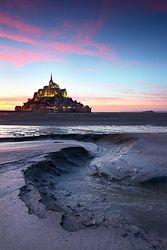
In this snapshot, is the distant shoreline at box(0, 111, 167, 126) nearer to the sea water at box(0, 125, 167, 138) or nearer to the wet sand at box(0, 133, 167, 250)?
the sea water at box(0, 125, 167, 138)

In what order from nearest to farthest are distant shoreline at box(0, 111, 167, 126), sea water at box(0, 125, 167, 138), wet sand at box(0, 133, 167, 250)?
wet sand at box(0, 133, 167, 250), sea water at box(0, 125, 167, 138), distant shoreline at box(0, 111, 167, 126)

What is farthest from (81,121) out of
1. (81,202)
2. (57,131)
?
(81,202)

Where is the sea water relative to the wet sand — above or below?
above

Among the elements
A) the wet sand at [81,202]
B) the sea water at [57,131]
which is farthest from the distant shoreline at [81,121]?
the wet sand at [81,202]

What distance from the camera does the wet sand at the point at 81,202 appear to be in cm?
486

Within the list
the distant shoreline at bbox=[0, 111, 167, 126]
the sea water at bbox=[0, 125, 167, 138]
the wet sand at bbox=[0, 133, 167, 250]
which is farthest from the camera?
the distant shoreline at bbox=[0, 111, 167, 126]

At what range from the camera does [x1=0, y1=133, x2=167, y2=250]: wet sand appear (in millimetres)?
4855

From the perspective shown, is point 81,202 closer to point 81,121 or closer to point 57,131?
point 57,131

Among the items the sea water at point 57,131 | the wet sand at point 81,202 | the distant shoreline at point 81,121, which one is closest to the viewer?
the wet sand at point 81,202

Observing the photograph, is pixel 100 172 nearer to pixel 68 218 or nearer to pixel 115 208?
pixel 115 208

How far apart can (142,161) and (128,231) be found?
758 centimetres

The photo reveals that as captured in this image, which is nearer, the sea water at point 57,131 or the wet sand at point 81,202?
the wet sand at point 81,202

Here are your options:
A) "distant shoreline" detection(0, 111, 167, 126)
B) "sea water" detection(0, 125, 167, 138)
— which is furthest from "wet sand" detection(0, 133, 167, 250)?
"distant shoreline" detection(0, 111, 167, 126)

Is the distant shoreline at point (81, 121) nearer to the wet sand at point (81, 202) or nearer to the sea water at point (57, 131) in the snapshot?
the sea water at point (57, 131)
